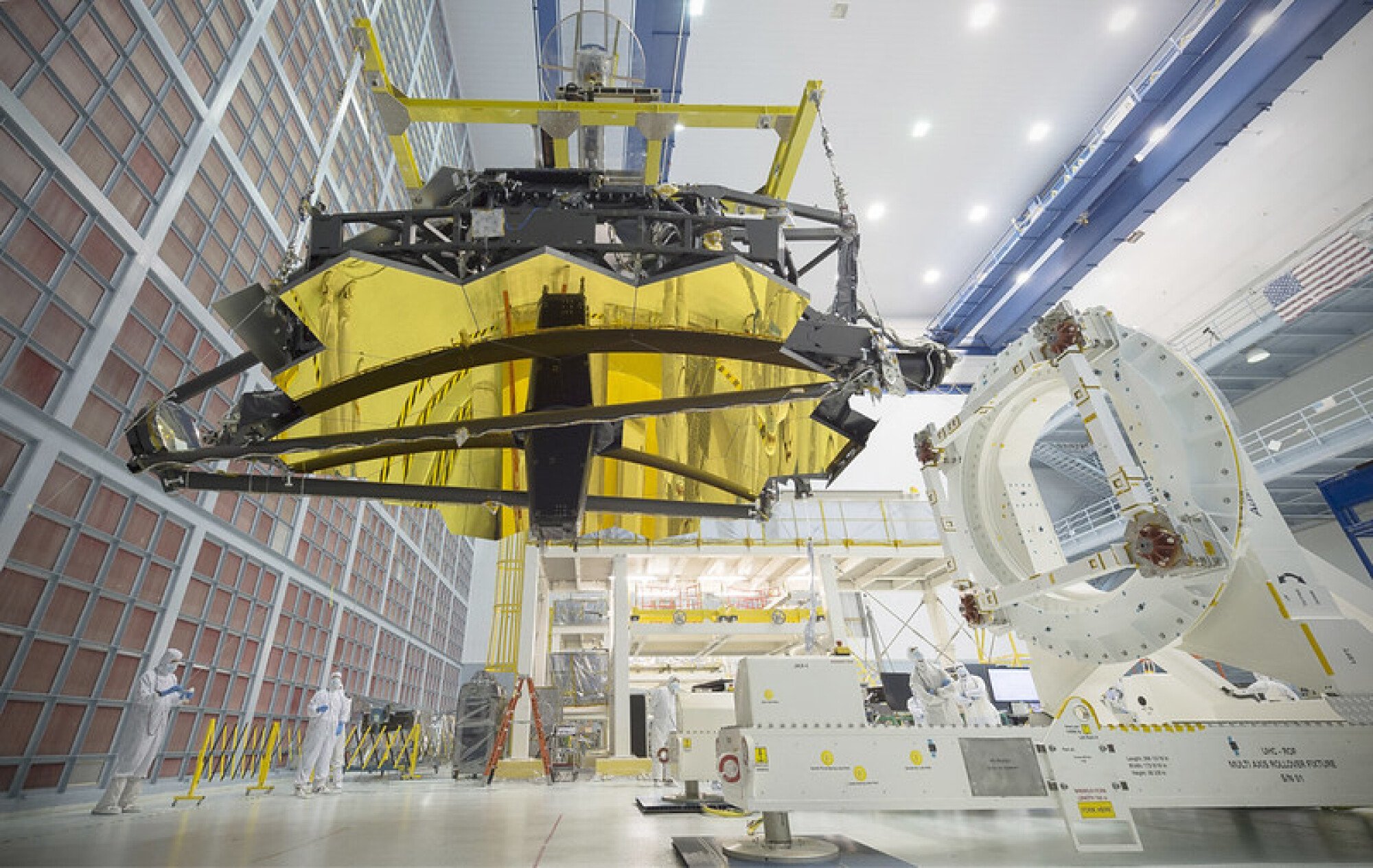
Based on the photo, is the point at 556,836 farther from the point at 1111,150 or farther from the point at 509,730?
the point at 1111,150

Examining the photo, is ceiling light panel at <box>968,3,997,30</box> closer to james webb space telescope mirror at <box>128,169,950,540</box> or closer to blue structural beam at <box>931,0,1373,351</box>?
blue structural beam at <box>931,0,1373,351</box>

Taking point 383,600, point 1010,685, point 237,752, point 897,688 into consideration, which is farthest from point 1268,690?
point 383,600

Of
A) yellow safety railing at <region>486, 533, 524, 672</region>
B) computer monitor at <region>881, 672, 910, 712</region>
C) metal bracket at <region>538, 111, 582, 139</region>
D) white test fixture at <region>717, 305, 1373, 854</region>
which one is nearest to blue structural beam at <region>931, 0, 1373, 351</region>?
computer monitor at <region>881, 672, 910, 712</region>

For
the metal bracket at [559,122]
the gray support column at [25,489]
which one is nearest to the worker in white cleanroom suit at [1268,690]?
the metal bracket at [559,122]

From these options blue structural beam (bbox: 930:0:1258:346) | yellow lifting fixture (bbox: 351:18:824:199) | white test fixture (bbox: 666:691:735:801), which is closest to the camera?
yellow lifting fixture (bbox: 351:18:824:199)

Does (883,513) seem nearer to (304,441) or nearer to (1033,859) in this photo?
(1033,859)

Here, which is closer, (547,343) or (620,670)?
(547,343)

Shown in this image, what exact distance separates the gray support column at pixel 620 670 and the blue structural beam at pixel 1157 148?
16.4 m

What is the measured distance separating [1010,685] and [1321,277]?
1289 centimetres

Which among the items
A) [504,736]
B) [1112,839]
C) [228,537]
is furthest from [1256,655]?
[504,736]

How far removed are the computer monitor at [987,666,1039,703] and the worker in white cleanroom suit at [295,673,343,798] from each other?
16425 mm

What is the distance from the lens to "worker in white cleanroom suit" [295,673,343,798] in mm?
8578

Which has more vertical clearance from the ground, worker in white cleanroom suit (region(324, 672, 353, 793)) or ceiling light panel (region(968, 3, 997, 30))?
ceiling light panel (region(968, 3, 997, 30))

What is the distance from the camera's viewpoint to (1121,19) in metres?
15.1
